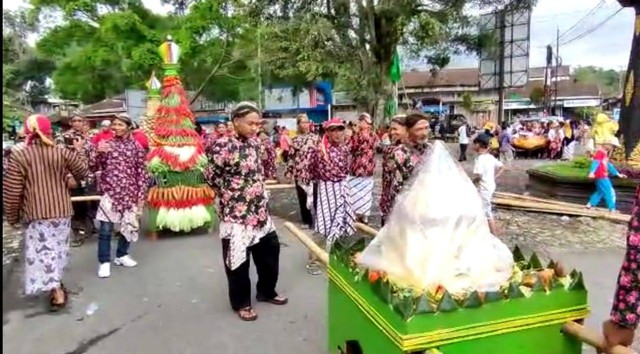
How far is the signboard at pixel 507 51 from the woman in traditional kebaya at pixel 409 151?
18.1 metres

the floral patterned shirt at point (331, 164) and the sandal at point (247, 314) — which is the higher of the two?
the floral patterned shirt at point (331, 164)

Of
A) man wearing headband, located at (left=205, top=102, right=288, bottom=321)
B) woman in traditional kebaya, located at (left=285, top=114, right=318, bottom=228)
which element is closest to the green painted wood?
man wearing headband, located at (left=205, top=102, right=288, bottom=321)

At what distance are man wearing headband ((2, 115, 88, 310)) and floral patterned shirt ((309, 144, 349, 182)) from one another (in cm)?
236

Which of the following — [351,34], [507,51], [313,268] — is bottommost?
[313,268]

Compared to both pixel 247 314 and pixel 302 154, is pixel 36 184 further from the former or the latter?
pixel 302 154

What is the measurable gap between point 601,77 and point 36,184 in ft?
235

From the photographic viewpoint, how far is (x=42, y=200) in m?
4.22

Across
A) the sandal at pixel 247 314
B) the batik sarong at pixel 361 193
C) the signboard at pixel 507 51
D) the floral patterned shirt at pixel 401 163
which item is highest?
the signboard at pixel 507 51

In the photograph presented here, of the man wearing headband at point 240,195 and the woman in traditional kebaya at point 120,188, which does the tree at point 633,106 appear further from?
the woman in traditional kebaya at point 120,188

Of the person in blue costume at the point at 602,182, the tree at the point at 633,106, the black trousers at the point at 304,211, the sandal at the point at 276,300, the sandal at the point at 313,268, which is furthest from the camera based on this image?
the tree at the point at 633,106

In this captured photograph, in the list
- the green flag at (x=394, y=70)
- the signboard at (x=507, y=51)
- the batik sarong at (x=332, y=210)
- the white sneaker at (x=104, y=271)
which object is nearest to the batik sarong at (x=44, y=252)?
the white sneaker at (x=104, y=271)

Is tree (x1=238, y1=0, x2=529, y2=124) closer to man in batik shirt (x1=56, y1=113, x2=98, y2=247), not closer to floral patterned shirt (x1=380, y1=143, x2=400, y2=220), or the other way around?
man in batik shirt (x1=56, y1=113, x2=98, y2=247)

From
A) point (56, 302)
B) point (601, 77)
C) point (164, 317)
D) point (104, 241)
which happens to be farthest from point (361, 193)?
point (601, 77)

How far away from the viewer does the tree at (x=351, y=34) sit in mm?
16453
